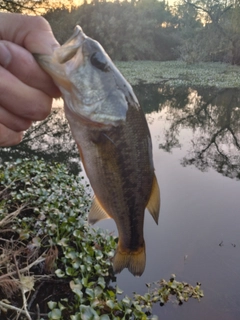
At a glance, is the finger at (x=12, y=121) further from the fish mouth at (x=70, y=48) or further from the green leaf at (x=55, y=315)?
the green leaf at (x=55, y=315)

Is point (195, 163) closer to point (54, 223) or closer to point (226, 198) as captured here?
point (226, 198)

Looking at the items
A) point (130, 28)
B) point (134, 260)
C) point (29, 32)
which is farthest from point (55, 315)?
point (130, 28)

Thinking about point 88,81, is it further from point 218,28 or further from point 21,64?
point 218,28

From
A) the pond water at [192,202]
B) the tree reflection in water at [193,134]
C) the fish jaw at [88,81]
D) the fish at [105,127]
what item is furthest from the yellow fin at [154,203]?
the tree reflection in water at [193,134]

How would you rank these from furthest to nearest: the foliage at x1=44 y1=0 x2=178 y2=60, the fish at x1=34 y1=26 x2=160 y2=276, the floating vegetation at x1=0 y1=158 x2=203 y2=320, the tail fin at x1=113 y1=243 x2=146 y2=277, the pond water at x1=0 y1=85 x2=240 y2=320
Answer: the foliage at x1=44 y1=0 x2=178 y2=60, the pond water at x1=0 y1=85 x2=240 y2=320, the floating vegetation at x1=0 y1=158 x2=203 y2=320, the tail fin at x1=113 y1=243 x2=146 y2=277, the fish at x1=34 y1=26 x2=160 y2=276

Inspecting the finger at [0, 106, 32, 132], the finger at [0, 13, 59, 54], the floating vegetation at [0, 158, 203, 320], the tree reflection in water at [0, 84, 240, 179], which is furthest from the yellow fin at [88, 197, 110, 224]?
the tree reflection in water at [0, 84, 240, 179]

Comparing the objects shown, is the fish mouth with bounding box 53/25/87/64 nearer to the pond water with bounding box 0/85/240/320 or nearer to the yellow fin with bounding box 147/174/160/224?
the yellow fin with bounding box 147/174/160/224

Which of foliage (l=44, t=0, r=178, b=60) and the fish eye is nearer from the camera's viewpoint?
the fish eye
